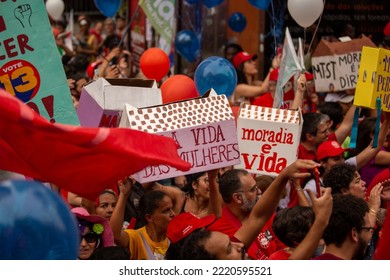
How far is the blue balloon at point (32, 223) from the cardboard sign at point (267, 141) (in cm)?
327

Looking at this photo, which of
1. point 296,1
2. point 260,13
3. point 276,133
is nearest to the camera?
point 276,133

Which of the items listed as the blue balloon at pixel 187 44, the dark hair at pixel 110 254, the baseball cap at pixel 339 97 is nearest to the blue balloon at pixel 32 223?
the dark hair at pixel 110 254

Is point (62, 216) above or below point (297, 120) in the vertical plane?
above

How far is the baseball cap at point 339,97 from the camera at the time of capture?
9953mm

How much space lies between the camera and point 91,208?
21.0ft

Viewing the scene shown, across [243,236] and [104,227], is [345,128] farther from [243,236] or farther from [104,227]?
[243,236]

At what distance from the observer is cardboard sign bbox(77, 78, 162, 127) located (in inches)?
246

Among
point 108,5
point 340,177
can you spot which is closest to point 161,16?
point 108,5

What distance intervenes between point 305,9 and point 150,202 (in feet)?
11.2

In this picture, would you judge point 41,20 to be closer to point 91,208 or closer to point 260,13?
point 91,208

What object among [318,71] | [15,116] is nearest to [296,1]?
[318,71]

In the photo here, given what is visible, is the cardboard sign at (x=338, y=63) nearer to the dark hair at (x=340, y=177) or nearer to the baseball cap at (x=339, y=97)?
the baseball cap at (x=339, y=97)

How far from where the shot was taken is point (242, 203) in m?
6.29

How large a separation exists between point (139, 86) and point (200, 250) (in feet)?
6.69
